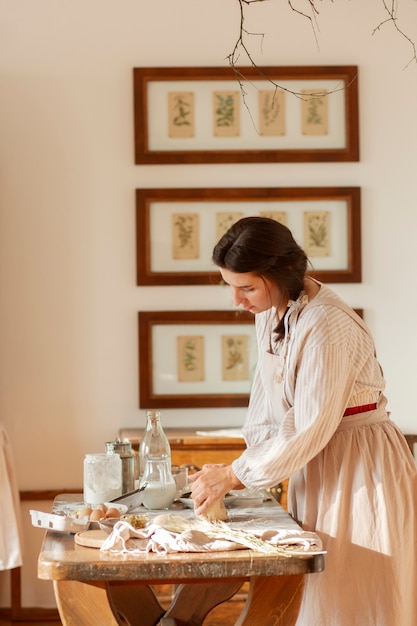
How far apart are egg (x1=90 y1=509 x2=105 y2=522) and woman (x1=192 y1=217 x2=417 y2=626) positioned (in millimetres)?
209

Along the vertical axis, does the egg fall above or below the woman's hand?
below

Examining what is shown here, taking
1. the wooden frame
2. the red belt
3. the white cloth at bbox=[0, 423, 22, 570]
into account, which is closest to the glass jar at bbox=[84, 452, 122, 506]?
the red belt

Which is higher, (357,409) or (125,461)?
(357,409)

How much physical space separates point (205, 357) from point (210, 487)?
1.96 meters

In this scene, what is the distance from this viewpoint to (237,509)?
7.25ft

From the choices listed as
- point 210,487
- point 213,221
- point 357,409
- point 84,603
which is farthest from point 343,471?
point 213,221

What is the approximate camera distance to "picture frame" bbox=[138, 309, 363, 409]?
12.9ft

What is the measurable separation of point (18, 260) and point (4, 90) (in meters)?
0.74

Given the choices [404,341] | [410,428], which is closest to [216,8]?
[404,341]

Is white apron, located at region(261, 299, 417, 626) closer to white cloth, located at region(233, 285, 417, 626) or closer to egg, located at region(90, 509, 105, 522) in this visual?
white cloth, located at region(233, 285, 417, 626)

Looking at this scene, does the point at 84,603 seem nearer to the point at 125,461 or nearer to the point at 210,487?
the point at 210,487

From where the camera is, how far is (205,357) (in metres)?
3.97

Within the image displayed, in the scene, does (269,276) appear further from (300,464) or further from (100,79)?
(100,79)

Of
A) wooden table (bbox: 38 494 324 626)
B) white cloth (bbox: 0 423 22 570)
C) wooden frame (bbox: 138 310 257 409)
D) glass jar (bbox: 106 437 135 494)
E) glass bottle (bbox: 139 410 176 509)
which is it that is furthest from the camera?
wooden frame (bbox: 138 310 257 409)
